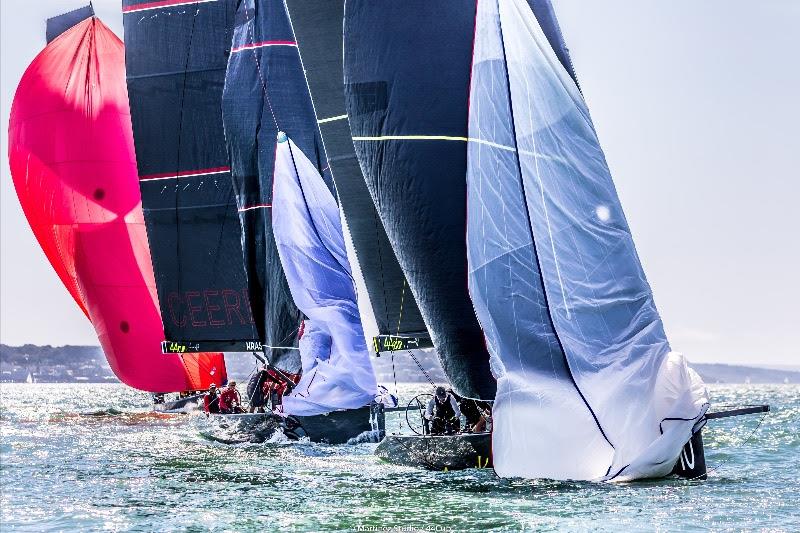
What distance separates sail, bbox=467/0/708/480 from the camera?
52.6 feet

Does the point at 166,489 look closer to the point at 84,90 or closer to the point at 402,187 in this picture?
the point at 402,187

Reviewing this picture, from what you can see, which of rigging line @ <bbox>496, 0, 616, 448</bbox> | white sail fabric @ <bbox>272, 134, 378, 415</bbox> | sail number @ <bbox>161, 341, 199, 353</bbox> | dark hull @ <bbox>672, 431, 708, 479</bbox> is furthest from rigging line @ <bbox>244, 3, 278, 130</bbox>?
dark hull @ <bbox>672, 431, 708, 479</bbox>

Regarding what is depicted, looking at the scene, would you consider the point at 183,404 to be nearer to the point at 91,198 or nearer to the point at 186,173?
the point at 91,198

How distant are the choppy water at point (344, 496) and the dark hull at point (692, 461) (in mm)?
203

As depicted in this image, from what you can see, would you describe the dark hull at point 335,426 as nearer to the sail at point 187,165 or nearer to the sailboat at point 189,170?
the sailboat at point 189,170

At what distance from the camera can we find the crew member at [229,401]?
98.7 ft

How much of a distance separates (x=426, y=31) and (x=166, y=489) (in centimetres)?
855

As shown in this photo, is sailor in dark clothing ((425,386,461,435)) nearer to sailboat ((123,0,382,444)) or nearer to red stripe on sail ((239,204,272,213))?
red stripe on sail ((239,204,272,213))

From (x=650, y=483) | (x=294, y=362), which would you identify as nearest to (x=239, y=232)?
(x=294, y=362)

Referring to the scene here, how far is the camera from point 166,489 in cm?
1975

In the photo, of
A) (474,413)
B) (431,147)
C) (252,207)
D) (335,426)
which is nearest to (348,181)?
(335,426)

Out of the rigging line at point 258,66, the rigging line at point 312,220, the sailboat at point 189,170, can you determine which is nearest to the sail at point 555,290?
the rigging line at point 312,220

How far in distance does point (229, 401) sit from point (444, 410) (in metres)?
12.0

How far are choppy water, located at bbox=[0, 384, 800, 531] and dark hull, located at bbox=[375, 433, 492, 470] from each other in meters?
0.21
